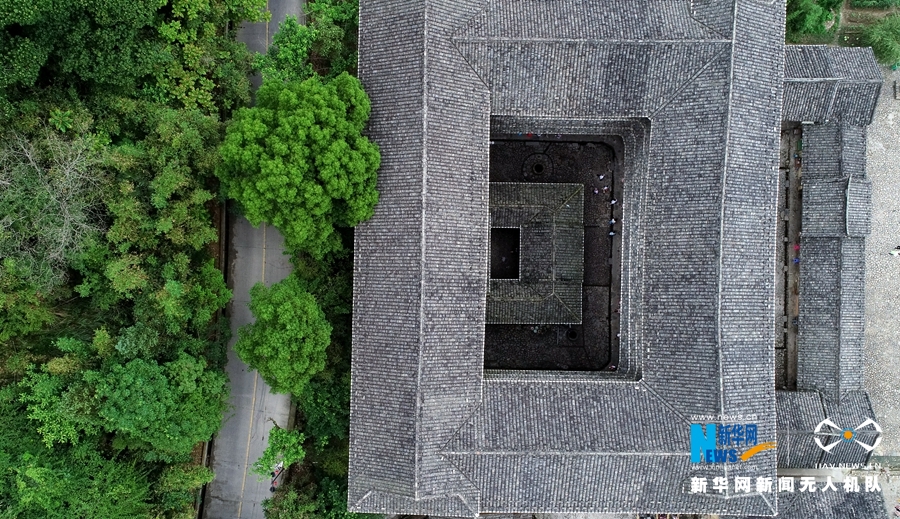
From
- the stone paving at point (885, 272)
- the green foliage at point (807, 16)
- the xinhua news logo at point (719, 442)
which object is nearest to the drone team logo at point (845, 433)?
the stone paving at point (885, 272)

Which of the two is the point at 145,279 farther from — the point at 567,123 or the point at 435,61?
the point at 567,123

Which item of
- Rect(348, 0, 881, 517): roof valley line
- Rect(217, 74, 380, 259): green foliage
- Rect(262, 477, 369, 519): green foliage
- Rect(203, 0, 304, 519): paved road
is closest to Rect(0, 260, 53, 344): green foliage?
Rect(203, 0, 304, 519): paved road

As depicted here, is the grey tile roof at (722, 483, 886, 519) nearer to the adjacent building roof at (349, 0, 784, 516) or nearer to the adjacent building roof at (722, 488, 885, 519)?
the adjacent building roof at (722, 488, 885, 519)

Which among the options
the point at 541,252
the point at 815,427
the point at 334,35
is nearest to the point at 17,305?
the point at 334,35

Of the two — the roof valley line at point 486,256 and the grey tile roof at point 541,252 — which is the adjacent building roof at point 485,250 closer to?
the roof valley line at point 486,256

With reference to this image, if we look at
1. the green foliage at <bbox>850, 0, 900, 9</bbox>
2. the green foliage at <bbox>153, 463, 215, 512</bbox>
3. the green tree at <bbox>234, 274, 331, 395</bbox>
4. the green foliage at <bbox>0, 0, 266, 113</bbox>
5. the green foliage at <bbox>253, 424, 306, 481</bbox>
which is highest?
the green foliage at <bbox>850, 0, 900, 9</bbox>
